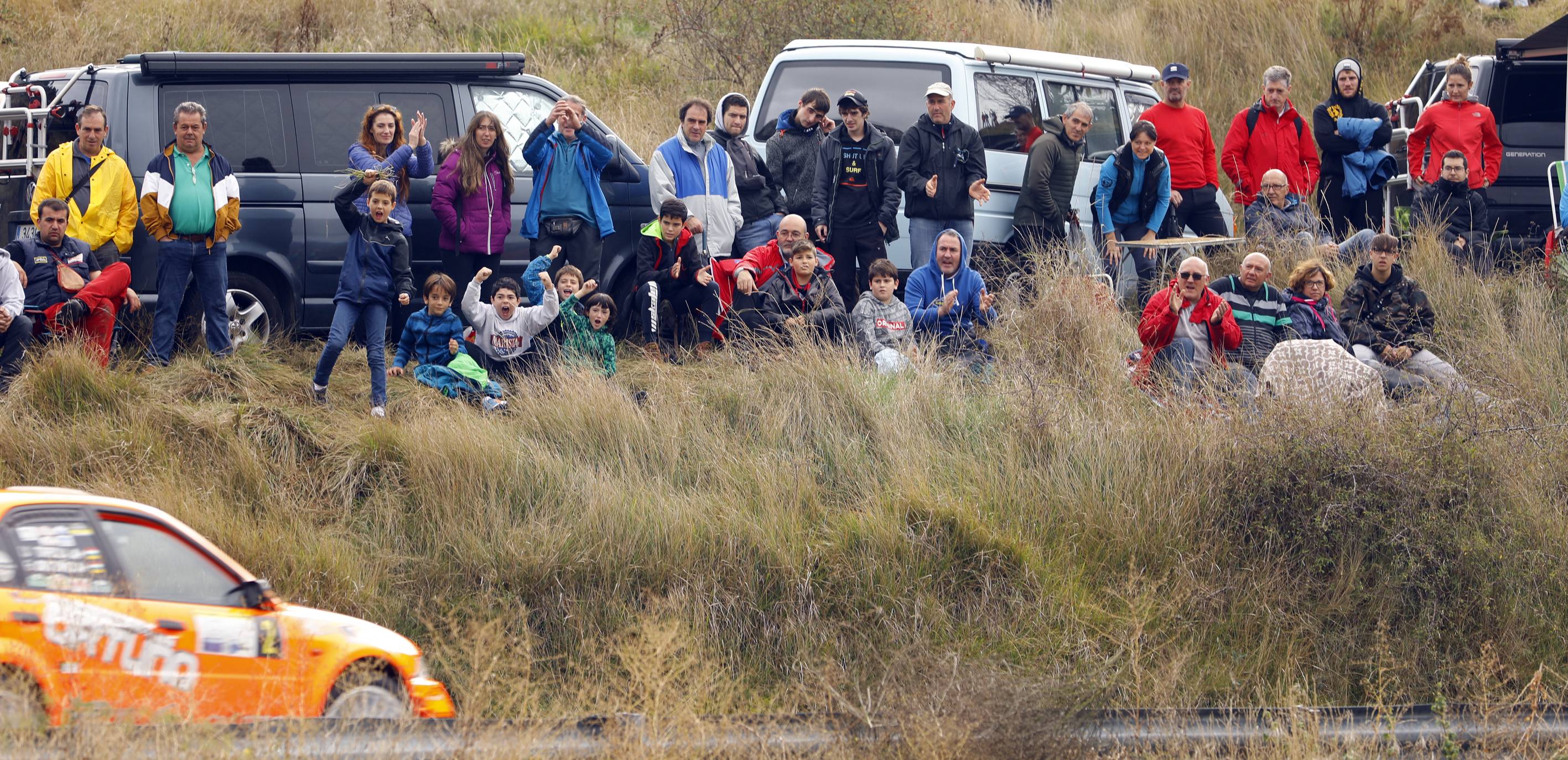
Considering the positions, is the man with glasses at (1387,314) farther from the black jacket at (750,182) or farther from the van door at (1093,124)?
the black jacket at (750,182)

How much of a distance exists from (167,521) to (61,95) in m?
4.68

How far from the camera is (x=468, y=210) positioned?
9.16 meters

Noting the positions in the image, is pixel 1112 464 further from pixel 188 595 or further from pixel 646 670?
pixel 188 595

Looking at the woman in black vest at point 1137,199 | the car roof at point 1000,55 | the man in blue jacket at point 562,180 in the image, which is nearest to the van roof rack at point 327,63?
the man in blue jacket at point 562,180

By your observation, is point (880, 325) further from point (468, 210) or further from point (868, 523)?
point (468, 210)

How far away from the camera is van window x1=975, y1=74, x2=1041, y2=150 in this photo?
34.7ft

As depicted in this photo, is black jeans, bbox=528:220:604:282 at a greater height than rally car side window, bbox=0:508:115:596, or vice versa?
black jeans, bbox=528:220:604:282

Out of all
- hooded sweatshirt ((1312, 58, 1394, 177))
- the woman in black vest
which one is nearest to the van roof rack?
the woman in black vest

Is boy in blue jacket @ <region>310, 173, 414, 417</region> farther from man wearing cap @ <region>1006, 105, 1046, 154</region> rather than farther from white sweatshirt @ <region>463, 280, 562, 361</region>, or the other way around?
man wearing cap @ <region>1006, 105, 1046, 154</region>

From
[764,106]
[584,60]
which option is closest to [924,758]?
[764,106]

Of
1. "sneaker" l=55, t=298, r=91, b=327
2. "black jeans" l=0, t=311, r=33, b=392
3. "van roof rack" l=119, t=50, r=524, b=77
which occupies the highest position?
"van roof rack" l=119, t=50, r=524, b=77

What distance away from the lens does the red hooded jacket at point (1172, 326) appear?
889cm

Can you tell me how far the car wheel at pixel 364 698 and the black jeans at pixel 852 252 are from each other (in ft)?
16.9

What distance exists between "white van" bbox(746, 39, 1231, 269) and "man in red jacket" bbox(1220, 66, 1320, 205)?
142 cm
